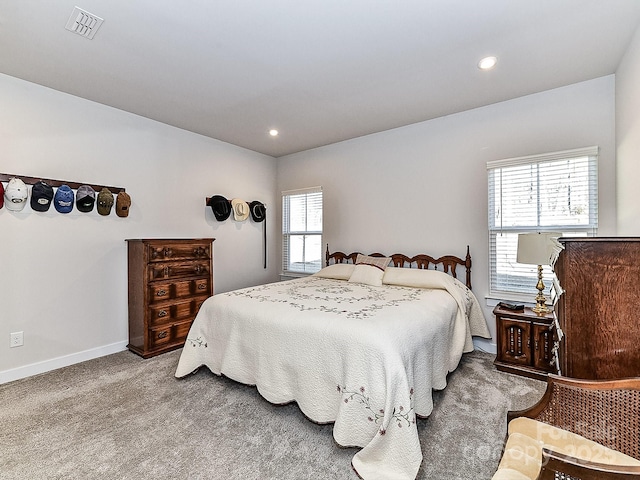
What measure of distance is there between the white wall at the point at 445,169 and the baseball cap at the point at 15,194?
3389mm

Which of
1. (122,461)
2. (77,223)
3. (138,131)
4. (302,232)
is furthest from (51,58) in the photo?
(302,232)

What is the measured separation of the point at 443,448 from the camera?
1798mm

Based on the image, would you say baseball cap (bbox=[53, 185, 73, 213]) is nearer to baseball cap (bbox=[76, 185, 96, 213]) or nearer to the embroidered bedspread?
baseball cap (bbox=[76, 185, 96, 213])

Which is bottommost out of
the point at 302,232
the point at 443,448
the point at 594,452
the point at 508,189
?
the point at 443,448

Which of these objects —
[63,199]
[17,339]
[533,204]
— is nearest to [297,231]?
[63,199]

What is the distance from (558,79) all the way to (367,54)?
1.88 meters

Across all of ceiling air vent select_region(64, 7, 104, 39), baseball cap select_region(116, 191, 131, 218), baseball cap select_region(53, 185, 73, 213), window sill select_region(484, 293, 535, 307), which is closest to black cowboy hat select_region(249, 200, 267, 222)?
baseball cap select_region(116, 191, 131, 218)

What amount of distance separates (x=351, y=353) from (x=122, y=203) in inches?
120

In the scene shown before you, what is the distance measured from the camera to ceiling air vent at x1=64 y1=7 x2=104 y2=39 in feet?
6.42

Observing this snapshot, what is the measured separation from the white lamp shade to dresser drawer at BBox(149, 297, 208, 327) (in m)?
3.48

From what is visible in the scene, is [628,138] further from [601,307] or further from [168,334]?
[168,334]

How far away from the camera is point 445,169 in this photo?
3650mm

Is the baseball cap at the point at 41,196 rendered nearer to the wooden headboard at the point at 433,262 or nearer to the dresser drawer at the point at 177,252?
the dresser drawer at the point at 177,252

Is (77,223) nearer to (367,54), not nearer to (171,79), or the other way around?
(171,79)
